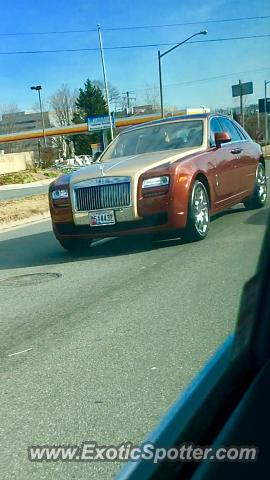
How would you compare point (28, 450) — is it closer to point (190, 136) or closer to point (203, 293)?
point (203, 293)

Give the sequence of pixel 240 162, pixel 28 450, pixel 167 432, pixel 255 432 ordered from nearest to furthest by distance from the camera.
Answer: pixel 255 432, pixel 167 432, pixel 28 450, pixel 240 162

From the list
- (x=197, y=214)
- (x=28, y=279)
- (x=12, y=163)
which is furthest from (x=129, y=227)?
(x=12, y=163)

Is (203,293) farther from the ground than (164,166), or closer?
closer

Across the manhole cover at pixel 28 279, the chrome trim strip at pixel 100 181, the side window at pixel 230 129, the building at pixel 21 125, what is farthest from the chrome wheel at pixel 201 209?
the building at pixel 21 125

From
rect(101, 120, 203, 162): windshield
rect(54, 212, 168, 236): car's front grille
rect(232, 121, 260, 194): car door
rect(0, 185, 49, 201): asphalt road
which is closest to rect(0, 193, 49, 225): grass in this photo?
rect(0, 185, 49, 201): asphalt road

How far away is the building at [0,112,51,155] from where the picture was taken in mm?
98688

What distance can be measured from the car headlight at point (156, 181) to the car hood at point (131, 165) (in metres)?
0.14

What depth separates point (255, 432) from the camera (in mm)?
1049

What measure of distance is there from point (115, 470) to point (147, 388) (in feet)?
2.71

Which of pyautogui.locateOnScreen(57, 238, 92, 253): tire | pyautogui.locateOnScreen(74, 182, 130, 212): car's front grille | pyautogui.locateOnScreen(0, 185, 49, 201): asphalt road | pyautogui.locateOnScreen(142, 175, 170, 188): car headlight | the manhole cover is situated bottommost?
pyautogui.locateOnScreen(0, 185, 49, 201): asphalt road

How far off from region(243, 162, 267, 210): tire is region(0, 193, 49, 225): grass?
5.95 metres

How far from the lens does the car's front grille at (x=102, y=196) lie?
278 inches

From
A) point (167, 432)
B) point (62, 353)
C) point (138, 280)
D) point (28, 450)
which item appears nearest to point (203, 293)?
point (138, 280)

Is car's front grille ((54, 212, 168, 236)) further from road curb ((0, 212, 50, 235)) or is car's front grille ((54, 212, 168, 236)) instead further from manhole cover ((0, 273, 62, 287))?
road curb ((0, 212, 50, 235))
